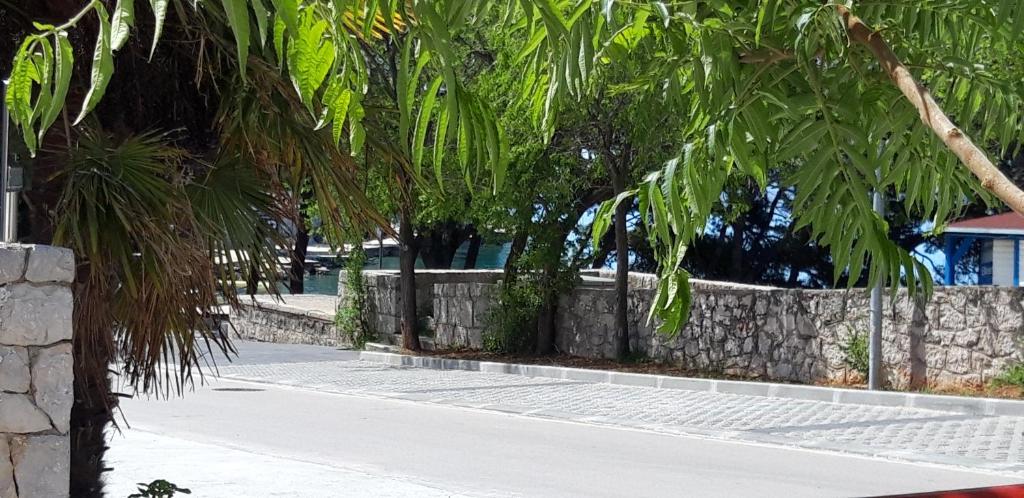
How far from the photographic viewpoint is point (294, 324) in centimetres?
2789

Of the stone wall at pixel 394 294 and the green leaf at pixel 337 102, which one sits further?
the stone wall at pixel 394 294

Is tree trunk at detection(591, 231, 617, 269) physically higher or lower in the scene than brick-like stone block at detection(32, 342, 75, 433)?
higher

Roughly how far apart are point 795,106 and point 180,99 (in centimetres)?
405

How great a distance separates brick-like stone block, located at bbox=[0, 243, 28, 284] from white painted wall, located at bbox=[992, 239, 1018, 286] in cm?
1946

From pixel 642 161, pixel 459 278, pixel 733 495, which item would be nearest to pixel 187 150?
pixel 733 495

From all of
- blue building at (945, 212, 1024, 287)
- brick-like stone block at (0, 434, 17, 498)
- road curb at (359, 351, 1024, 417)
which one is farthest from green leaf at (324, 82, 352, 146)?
blue building at (945, 212, 1024, 287)

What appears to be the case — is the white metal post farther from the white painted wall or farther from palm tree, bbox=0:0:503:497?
the white painted wall

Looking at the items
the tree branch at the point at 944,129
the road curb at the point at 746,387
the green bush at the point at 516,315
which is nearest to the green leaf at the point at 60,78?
the tree branch at the point at 944,129

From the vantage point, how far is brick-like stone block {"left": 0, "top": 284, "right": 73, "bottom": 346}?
488 cm

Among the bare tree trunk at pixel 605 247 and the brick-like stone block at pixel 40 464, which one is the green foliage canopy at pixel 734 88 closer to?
the brick-like stone block at pixel 40 464

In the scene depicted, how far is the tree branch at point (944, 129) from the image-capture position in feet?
6.22

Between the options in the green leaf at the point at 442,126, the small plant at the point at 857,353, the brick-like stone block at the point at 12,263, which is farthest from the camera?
the small plant at the point at 857,353

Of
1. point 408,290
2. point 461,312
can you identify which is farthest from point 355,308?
point 461,312

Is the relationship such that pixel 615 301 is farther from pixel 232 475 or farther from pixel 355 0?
pixel 355 0
